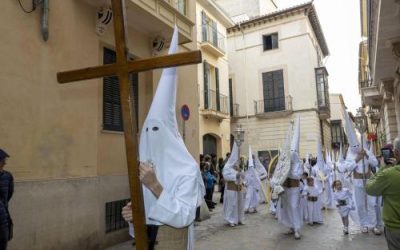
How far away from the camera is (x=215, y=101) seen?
20.9 metres

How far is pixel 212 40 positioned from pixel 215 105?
3701 millimetres

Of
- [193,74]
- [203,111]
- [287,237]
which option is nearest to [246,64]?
[203,111]

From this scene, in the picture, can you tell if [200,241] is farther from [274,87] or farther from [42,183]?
[274,87]

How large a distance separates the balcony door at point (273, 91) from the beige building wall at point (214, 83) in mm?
4932

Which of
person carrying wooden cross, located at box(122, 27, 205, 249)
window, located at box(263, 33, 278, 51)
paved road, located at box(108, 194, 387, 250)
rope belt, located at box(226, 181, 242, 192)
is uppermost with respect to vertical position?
window, located at box(263, 33, 278, 51)

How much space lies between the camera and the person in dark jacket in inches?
178

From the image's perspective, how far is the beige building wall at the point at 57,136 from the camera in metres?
5.90

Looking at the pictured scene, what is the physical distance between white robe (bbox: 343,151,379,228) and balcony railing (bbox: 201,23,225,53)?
12532 millimetres

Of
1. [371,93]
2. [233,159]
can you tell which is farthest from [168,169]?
[371,93]

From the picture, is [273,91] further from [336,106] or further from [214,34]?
[336,106]

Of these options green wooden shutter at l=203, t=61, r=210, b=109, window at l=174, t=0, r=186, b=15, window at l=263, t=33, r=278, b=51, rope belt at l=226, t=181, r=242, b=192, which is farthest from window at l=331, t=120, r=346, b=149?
window at l=174, t=0, r=186, b=15

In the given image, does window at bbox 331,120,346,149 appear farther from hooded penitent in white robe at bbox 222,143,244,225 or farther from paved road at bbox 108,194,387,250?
hooded penitent in white robe at bbox 222,143,244,225

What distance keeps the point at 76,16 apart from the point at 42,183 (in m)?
3.37

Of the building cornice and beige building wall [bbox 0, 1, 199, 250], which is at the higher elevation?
the building cornice
